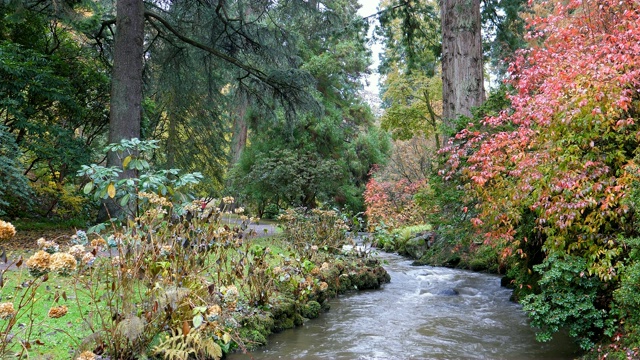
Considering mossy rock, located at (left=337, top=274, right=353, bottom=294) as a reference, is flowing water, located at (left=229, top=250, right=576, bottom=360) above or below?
below

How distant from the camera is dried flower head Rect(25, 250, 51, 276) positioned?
2.20 m

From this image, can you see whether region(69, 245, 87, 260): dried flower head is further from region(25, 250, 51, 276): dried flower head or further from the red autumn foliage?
the red autumn foliage

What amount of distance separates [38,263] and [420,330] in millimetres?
3838

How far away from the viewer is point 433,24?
10461mm

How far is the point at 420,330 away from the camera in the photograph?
4.98 m

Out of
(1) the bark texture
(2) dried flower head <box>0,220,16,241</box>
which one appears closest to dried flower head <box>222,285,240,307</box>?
(2) dried flower head <box>0,220,16,241</box>

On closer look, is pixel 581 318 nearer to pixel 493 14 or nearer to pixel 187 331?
pixel 187 331

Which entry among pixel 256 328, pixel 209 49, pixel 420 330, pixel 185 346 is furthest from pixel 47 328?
pixel 209 49

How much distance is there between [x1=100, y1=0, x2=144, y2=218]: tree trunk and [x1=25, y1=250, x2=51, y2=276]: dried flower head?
18.8 feet

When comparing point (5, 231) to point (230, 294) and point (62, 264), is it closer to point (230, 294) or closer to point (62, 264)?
point (62, 264)

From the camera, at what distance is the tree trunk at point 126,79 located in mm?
7781

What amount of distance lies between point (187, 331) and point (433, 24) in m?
9.23

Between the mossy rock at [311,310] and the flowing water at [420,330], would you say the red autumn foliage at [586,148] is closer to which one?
the flowing water at [420,330]

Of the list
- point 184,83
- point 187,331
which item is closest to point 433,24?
point 184,83
